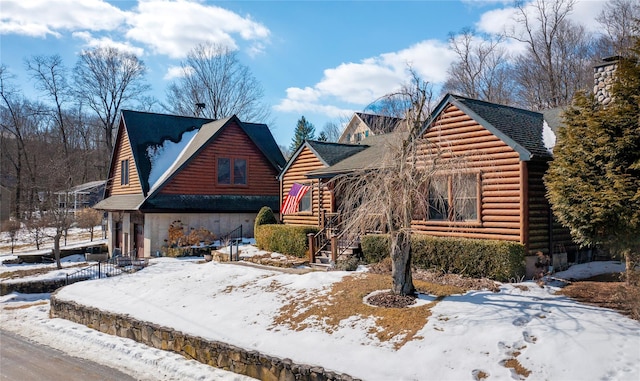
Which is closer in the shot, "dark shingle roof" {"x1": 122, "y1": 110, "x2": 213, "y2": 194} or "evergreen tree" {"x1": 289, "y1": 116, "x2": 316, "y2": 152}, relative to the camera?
"dark shingle roof" {"x1": 122, "y1": 110, "x2": 213, "y2": 194}

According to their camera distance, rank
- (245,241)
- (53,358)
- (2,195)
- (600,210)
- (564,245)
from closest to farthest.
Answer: (600,210) → (53,358) → (564,245) → (245,241) → (2,195)

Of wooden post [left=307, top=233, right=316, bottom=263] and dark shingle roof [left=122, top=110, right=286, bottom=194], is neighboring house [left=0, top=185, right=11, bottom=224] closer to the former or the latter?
dark shingle roof [left=122, top=110, right=286, bottom=194]

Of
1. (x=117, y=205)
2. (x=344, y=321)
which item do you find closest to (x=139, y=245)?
(x=117, y=205)

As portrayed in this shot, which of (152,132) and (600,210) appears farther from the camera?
(152,132)

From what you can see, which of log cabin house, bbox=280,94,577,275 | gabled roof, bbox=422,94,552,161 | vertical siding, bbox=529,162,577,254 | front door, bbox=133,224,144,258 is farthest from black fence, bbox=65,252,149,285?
vertical siding, bbox=529,162,577,254

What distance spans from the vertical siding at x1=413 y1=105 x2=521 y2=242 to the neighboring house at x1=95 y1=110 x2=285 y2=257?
1441 centimetres

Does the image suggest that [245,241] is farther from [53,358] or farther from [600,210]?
[600,210]

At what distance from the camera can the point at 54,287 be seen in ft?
64.9

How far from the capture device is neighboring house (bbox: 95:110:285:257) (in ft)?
79.8

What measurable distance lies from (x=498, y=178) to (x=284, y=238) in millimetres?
9544

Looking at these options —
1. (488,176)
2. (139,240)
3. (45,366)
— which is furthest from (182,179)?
(488,176)

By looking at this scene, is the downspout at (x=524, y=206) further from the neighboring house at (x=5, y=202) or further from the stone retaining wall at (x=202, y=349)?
the neighboring house at (x=5, y=202)

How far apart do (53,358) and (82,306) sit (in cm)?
322

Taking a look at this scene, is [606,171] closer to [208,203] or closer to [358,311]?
[358,311]
